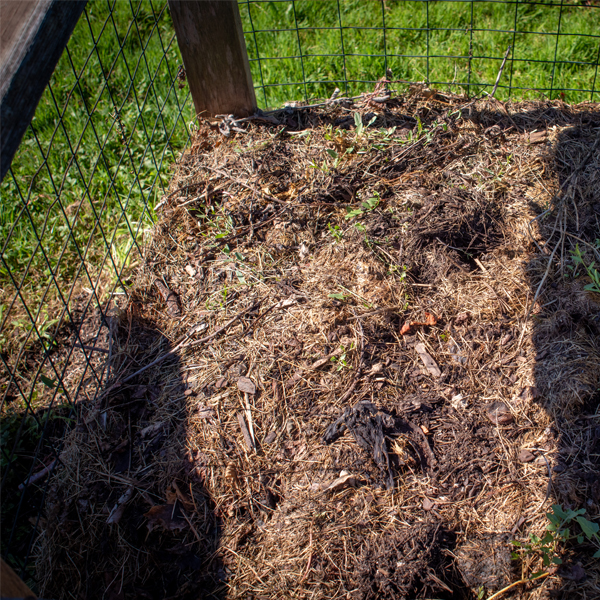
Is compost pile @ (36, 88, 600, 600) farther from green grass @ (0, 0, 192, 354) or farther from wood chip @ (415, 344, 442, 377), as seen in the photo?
green grass @ (0, 0, 192, 354)

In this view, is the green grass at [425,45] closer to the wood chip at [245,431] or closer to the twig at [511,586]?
the wood chip at [245,431]

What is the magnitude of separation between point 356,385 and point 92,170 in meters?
2.04

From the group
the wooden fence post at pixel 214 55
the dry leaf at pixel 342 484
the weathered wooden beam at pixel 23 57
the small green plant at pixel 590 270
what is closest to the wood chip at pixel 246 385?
the dry leaf at pixel 342 484

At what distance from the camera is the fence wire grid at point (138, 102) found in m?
3.05

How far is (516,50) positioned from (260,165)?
246 centimetres

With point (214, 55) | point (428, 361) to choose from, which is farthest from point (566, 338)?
point (214, 55)

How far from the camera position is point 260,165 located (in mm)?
3217

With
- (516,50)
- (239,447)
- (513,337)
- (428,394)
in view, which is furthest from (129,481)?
(516,50)

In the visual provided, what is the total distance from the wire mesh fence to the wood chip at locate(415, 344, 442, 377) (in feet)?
5.03

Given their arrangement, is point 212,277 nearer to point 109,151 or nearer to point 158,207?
point 158,207

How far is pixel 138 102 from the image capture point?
309 centimetres

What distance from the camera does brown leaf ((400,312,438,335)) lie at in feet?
7.98

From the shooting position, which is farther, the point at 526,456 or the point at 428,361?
the point at 428,361

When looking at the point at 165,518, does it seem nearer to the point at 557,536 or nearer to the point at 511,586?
the point at 511,586
